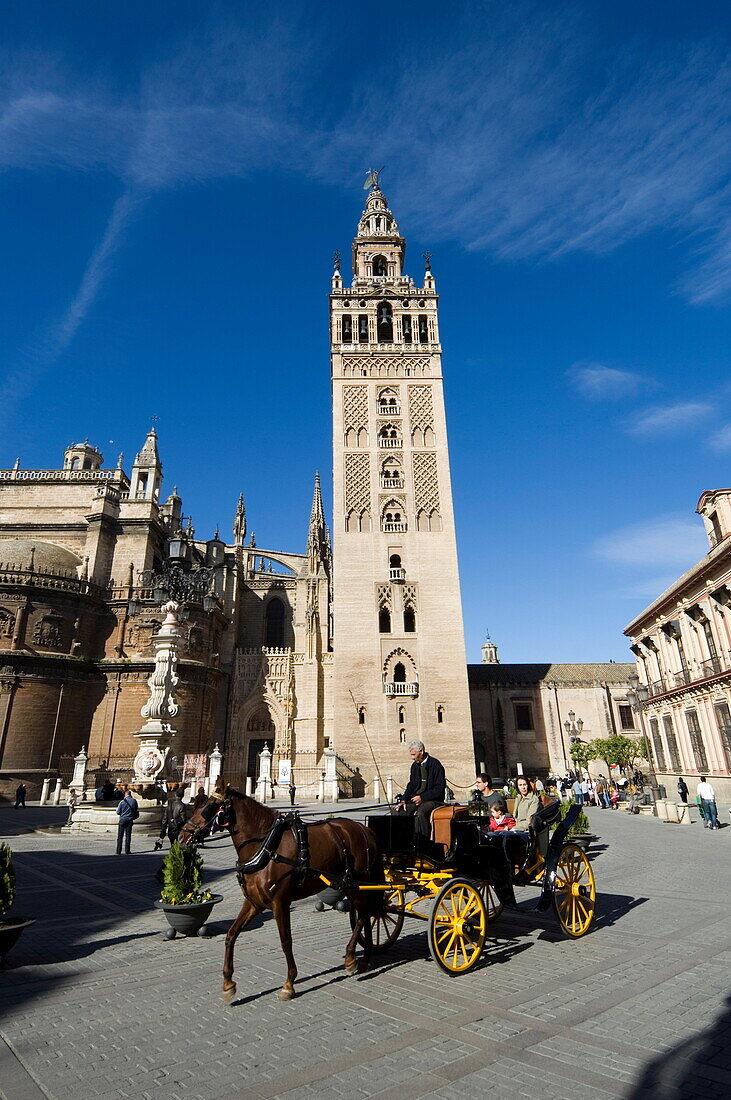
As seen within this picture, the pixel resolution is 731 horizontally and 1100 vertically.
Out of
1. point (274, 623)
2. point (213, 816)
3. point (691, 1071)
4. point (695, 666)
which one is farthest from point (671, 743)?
point (213, 816)

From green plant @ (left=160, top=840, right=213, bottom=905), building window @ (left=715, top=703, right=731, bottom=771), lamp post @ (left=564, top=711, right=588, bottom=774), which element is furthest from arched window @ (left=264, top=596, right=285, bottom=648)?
green plant @ (left=160, top=840, right=213, bottom=905)

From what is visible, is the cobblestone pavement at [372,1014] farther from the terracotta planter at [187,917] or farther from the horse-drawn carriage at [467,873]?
the horse-drawn carriage at [467,873]

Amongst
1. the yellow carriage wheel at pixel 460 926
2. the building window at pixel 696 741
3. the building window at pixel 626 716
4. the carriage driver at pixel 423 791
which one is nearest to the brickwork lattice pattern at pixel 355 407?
the building window at pixel 696 741

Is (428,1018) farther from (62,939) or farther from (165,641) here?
(165,641)

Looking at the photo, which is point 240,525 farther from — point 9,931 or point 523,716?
point 9,931

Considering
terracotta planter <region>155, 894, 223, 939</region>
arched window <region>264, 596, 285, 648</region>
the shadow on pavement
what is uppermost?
arched window <region>264, 596, 285, 648</region>

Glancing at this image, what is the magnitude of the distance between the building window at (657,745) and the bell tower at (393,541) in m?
9.25

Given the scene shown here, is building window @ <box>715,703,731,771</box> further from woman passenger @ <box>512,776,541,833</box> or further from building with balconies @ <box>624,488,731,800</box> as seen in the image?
woman passenger @ <box>512,776,541,833</box>

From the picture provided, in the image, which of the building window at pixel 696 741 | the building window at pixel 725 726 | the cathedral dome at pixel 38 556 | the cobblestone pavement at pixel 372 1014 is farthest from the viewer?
the cathedral dome at pixel 38 556

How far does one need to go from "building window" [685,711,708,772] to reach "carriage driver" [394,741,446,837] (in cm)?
2241

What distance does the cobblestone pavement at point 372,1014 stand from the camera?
3.37 m

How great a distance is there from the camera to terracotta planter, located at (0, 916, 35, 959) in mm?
5328

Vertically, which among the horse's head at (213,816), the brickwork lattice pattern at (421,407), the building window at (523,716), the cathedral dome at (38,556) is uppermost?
the brickwork lattice pattern at (421,407)

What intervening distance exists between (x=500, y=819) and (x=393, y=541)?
28.1 m
